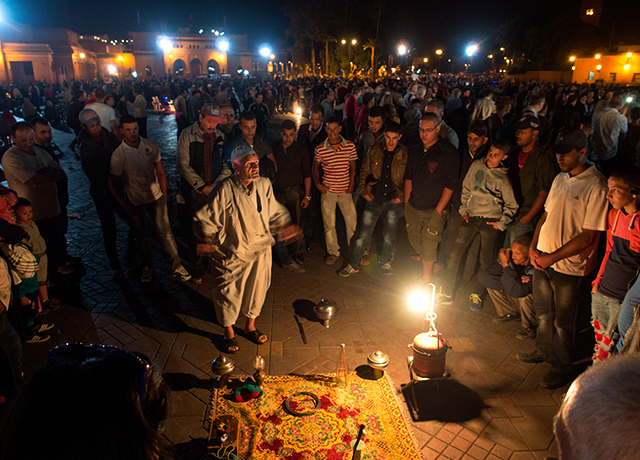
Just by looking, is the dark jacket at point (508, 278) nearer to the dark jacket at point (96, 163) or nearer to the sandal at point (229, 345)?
the sandal at point (229, 345)

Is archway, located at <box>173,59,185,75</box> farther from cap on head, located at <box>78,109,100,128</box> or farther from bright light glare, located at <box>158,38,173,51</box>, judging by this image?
cap on head, located at <box>78,109,100,128</box>

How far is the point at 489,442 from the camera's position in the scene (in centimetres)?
347

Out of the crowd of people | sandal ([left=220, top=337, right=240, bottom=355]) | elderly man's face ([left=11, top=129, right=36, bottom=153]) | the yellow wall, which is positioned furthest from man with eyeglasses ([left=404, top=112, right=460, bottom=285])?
the yellow wall

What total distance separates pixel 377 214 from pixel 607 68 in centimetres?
6486

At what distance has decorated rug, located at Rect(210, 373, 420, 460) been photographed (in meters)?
3.37

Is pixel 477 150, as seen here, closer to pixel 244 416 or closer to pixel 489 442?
pixel 489 442

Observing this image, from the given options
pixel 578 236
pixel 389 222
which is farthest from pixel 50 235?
pixel 578 236

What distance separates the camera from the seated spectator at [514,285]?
16.1 ft

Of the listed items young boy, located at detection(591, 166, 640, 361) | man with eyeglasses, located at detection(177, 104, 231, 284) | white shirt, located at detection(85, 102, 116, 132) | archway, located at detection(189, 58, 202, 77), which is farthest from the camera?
archway, located at detection(189, 58, 202, 77)

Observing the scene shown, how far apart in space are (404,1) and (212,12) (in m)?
74.1

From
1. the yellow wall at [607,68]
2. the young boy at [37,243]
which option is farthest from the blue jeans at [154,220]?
the yellow wall at [607,68]

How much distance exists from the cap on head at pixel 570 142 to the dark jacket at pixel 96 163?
577 cm

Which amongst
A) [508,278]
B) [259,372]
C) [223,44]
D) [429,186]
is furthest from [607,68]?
[223,44]

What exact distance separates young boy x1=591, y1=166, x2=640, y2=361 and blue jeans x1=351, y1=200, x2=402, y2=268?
114 inches
